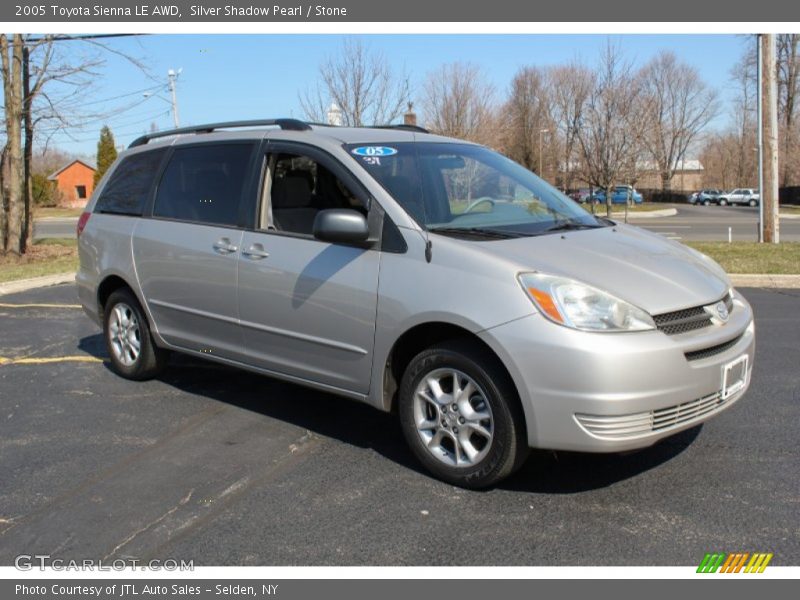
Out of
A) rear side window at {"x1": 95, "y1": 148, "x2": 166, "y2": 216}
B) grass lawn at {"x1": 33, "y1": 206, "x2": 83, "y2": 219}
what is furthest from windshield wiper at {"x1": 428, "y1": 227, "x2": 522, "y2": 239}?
grass lawn at {"x1": 33, "y1": 206, "x2": 83, "y2": 219}

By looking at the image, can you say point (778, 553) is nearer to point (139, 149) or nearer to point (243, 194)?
point (243, 194)

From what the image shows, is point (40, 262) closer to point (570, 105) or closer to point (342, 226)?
Answer: point (342, 226)

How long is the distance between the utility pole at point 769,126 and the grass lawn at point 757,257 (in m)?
1.80

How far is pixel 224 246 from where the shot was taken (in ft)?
16.3

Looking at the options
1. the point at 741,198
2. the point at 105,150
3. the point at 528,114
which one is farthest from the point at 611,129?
the point at 105,150

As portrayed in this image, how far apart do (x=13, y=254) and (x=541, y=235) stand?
48.8ft

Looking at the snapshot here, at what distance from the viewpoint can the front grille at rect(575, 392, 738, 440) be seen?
3.45 metres

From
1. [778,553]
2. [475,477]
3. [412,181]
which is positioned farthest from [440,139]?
[778,553]

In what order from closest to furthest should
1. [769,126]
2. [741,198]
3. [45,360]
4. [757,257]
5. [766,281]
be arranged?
[45,360], [766,281], [757,257], [769,126], [741,198]

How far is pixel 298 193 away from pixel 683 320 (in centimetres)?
249

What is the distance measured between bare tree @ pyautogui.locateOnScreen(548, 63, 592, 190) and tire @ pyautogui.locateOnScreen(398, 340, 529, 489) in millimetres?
19747

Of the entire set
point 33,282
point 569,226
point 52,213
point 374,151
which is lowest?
point 33,282

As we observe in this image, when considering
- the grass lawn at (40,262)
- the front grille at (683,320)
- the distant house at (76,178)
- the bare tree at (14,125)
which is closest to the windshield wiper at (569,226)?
the front grille at (683,320)

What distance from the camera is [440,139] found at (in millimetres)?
5105
